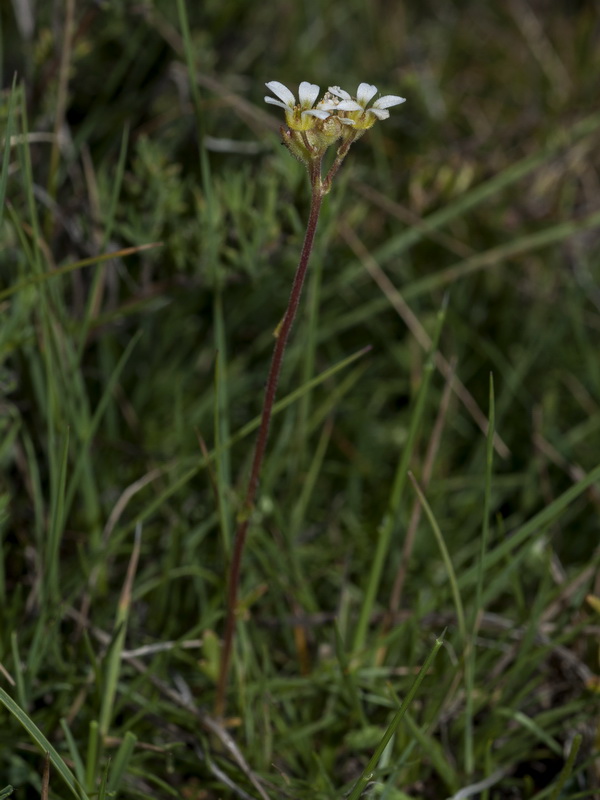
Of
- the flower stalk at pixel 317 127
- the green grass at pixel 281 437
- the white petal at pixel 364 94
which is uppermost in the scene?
the white petal at pixel 364 94

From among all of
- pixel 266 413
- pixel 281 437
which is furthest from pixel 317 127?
pixel 281 437

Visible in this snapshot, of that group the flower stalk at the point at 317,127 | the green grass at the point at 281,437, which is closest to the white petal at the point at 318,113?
the flower stalk at the point at 317,127

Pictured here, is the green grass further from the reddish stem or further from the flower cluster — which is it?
the flower cluster

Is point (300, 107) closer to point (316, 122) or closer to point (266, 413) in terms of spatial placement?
point (316, 122)

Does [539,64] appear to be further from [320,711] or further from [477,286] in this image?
[320,711]

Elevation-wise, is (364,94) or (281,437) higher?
(364,94)

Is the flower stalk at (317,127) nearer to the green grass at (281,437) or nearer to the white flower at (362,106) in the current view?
the white flower at (362,106)

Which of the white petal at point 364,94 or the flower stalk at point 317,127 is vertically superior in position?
the white petal at point 364,94
